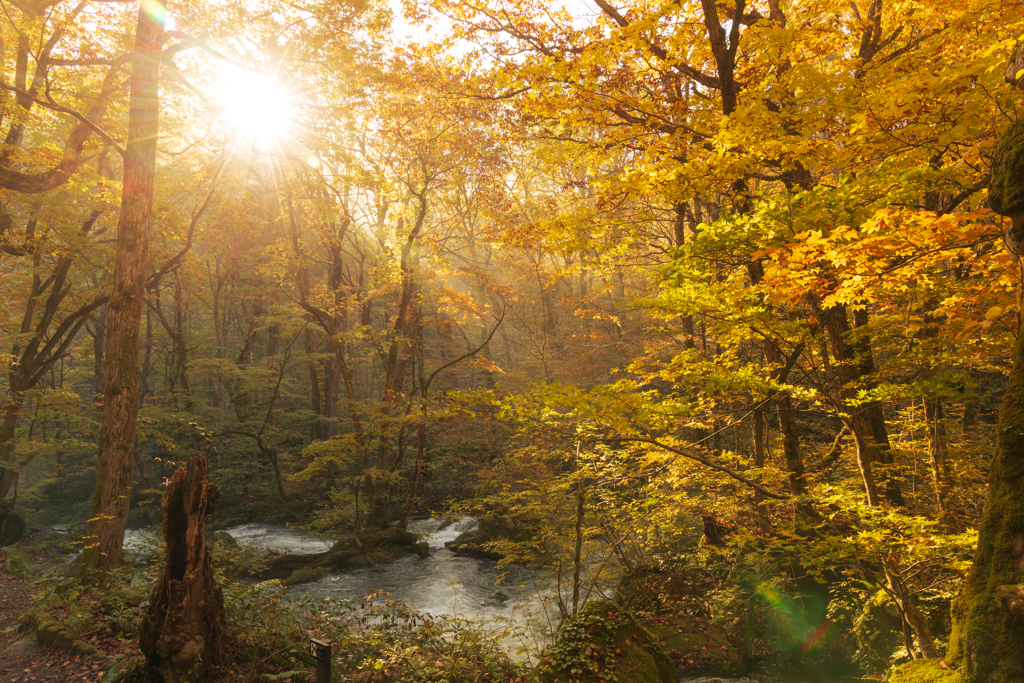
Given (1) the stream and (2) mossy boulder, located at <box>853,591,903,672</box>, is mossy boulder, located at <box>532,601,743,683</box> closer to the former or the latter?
(1) the stream

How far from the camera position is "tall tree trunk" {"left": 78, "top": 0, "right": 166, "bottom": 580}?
6574mm

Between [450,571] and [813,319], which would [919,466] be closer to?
[813,319]

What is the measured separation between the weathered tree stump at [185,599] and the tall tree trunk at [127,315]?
124 inches

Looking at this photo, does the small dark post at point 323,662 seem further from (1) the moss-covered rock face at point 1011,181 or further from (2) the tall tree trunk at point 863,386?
(2) the tall tree trunk at point 863,386

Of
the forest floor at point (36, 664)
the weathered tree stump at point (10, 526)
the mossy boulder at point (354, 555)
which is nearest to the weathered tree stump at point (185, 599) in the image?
the forest floor at point (36, 664)

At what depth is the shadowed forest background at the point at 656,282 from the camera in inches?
149

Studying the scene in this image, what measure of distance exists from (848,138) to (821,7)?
123 inches

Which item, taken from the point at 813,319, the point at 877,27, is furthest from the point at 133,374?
the point at 877,27

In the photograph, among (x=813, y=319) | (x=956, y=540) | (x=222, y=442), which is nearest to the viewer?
(x=956, y=540)

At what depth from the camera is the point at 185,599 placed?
13.7 feet

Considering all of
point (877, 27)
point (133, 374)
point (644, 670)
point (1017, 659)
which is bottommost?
point (644, 670)

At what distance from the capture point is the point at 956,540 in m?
3.69

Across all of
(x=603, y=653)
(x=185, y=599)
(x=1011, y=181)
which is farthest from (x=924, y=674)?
(x=185, y=599)

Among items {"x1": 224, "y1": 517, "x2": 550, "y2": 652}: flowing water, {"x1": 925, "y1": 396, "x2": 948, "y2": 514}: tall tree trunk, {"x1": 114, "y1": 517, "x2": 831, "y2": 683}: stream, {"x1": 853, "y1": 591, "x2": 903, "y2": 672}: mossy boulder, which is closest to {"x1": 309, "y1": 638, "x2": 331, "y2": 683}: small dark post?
{"x1": 114, "y1": 517, "x2": 831, "y2": 683}: stream
